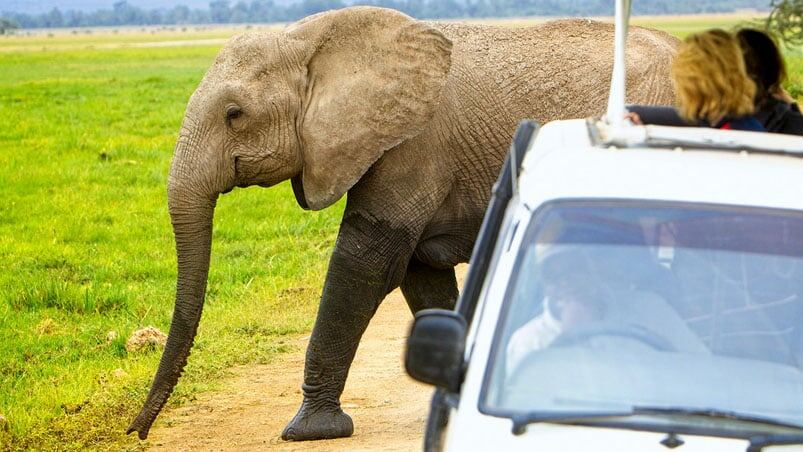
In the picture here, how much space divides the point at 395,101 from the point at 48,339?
11.1 feet

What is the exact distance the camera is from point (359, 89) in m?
7.02

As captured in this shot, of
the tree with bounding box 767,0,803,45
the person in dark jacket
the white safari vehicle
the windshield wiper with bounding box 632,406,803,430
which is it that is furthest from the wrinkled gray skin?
the tree with bounding box 767,0,803,45

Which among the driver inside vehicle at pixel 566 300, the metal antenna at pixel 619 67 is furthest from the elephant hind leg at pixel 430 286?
the driver inside vehicle at pixel 566 300

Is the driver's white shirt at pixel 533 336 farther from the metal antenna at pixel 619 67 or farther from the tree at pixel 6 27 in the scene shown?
the tree at pixel 6 27

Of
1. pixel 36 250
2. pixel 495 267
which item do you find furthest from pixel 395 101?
pixel 36 250

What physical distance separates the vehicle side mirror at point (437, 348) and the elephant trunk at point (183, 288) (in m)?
3.07

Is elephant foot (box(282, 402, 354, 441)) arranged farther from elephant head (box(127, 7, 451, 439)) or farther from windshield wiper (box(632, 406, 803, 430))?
windshield wiper (box(632, 406, 803, 430))

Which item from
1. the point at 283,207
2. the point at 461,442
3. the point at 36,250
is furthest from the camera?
the point at 283,207

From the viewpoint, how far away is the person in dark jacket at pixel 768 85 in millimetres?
4961

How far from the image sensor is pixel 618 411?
11.4 ft

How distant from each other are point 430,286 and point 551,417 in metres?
3.99

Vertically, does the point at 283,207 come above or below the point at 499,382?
below

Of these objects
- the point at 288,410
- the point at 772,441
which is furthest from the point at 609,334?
the point at 288,410

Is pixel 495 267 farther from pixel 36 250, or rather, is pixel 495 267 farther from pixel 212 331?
pixel 36 250
